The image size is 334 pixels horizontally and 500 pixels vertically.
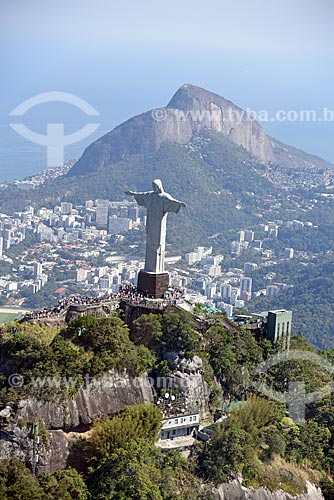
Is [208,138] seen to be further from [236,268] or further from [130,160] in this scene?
[236,268]

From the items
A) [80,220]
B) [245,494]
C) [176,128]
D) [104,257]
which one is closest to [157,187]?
[245,494]

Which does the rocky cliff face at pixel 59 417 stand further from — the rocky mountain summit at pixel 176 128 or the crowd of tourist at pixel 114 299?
the rocky mountain summit at pixel 176 128

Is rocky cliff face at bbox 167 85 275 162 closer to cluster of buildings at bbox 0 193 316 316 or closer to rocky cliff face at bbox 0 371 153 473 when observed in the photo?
cluster of buildings at bbox 0 193 316 316

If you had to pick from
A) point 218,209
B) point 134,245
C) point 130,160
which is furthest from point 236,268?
point 130,160

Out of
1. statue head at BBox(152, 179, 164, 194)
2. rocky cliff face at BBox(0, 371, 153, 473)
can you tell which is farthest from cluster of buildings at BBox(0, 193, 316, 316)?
rocky cliff face at BBox(0, 371, 153, 473)

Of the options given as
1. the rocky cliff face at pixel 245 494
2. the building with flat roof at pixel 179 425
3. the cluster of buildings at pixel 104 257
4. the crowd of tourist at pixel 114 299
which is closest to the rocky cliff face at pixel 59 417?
the building with flat roof at pixel 179 425

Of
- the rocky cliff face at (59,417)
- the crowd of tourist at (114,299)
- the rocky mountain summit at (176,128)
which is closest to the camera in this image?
the rocky cliff face at (59,417)

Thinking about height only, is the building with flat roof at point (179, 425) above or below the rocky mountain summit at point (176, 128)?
below
